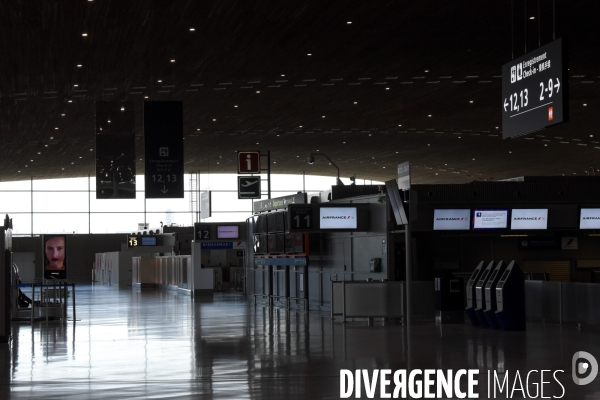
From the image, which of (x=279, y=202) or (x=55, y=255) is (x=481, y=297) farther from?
(x=55, y=255)

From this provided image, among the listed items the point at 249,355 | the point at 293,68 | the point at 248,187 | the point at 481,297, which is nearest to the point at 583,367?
the point at 249,355

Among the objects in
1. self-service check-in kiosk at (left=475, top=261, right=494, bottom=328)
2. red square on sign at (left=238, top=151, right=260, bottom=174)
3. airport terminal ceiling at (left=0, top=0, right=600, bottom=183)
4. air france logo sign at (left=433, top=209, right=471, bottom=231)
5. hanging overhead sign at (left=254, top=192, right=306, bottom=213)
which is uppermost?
airport terminal ceiling at (left=0, top=0, right=600, bottom=183)

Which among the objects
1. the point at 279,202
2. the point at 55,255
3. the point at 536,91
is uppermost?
the point at 536,91

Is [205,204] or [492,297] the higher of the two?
[205,204]

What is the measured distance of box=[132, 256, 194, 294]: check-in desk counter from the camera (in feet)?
108

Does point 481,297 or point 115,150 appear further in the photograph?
point 115,150

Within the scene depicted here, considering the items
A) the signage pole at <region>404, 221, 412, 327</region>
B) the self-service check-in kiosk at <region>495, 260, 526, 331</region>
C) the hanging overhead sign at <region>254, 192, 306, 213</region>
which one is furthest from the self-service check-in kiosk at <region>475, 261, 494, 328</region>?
the hanging overhead sign at <region>254, 192, 306, 213</region>

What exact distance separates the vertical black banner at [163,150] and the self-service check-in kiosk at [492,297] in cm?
730

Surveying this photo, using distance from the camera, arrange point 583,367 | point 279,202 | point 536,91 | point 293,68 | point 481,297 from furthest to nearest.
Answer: point 279,202 < point 293,68 < point 481,297 < point 536,91 < point 583,367

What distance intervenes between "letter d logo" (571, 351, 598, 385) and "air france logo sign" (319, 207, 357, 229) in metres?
8.32

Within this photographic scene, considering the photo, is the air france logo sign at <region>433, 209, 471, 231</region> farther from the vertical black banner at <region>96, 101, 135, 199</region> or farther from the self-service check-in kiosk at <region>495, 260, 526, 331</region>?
the vertical black banner at <region>96, 101, 135, 199</region>

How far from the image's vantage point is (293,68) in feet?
75.4

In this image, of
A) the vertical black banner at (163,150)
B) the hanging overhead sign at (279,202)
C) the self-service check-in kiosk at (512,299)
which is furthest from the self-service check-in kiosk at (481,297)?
the hanging overhead sign at (279,202)

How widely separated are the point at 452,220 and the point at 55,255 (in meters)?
21.6
